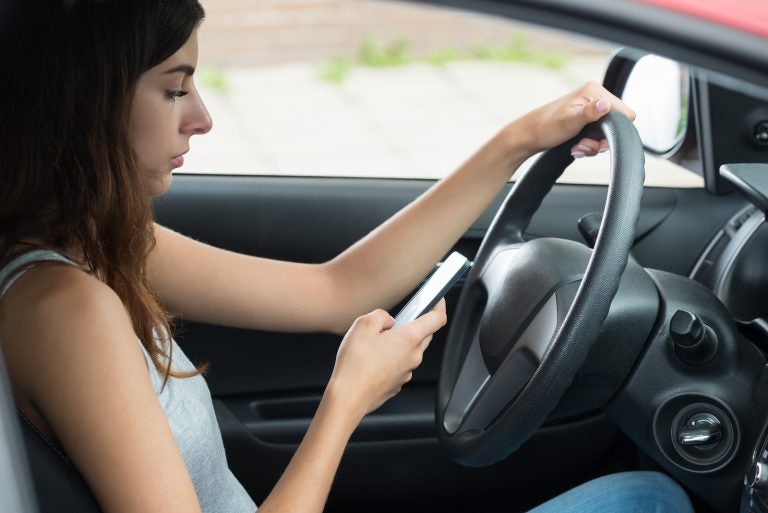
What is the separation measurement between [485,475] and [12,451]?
1022 mm

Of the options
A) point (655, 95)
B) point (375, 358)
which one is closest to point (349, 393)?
point (375, 358)

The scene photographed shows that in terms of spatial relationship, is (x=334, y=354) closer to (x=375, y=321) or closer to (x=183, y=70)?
(x=375, y=321)

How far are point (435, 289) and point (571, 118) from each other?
0.25m

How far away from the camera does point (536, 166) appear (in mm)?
1455

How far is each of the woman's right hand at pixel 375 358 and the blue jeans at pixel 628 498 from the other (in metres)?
0.27

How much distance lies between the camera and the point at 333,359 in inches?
75.7

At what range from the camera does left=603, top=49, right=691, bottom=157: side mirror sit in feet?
5.91

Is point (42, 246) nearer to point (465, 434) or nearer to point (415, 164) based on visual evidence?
point (465, 434)

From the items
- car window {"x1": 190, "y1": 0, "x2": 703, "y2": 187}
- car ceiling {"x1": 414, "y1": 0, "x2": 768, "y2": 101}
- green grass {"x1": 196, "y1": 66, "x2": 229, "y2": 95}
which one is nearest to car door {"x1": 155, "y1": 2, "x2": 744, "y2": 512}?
car ceiling {"x1": 414, "y1": 0, "x2": 768, "y2": 101}

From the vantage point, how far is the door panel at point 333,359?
1802 millimetres

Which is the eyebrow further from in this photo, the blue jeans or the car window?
the car window

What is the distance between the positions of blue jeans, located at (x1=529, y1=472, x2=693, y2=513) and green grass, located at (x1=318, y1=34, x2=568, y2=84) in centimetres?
329

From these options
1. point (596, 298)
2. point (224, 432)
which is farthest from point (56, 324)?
point (224, 432)

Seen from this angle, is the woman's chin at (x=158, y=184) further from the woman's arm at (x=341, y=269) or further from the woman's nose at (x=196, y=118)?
the woman's arm at (x=341, y=269)
